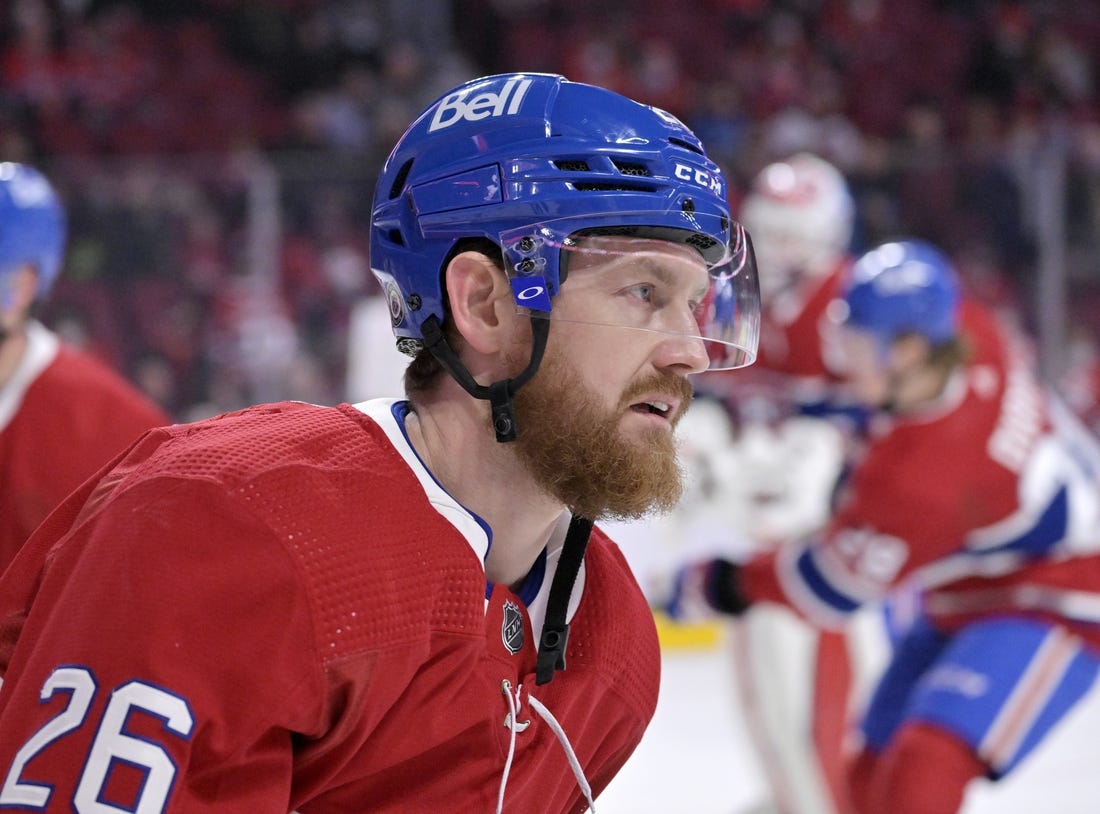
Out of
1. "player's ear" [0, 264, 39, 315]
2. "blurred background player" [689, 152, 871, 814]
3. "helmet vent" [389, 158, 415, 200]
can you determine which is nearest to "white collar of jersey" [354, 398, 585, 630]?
"helmet vent" [389, 158, 415, 200]

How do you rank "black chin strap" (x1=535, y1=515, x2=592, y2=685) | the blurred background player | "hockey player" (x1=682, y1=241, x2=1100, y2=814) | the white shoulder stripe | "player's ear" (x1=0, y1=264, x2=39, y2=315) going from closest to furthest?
the white shoulder stripe, "black chin strap" (x1=535, y1=515, x2=592, y2=685), "player's ear" (x1=0, y1=264, x2=39, y2=315), "hockey player" (x1=682, y1=241, x2=1100, y2=814), the blurred background player

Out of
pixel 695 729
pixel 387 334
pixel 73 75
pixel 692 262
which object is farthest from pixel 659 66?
pixel 692 262

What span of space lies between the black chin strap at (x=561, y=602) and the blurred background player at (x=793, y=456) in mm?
2130

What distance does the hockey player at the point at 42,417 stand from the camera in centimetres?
255

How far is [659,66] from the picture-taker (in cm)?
956

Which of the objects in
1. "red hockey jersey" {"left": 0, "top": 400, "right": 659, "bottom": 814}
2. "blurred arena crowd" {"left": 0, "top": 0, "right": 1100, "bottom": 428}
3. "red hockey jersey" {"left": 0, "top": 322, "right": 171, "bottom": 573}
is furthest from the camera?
"blurred arena crowd" {"left": 0, "top": 0, "right": 1100, "bottom": 428}

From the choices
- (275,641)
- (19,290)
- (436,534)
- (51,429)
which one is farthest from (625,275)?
(19,290)

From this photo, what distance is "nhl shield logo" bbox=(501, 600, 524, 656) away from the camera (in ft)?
4.98

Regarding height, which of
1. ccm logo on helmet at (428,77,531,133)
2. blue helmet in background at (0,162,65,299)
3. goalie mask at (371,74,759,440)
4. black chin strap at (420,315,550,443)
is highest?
ccm logo on helmet at (428,77,531,133)

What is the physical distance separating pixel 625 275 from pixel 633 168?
4.2 inches

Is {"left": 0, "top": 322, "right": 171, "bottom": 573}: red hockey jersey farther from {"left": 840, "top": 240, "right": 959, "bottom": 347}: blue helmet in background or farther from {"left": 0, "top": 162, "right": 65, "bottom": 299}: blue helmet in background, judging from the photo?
{"left": 840, "top": 240, "right": 959, "bottom": 347}: blue helmet in background

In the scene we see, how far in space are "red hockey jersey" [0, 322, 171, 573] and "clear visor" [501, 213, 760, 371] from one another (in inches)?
47.8

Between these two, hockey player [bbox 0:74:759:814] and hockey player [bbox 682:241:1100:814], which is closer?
hockey player [bbox 0:74:759:814]

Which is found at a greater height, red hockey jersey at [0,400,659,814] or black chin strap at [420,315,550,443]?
black chin strap at [420,315,550,443]
